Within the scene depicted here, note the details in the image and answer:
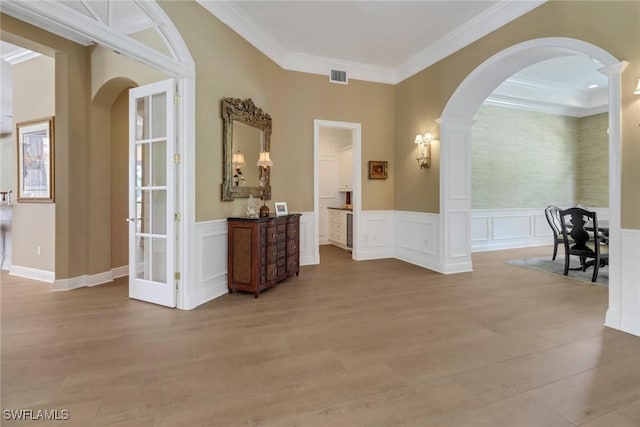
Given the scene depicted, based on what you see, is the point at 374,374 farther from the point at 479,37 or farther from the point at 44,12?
the point at 479,37

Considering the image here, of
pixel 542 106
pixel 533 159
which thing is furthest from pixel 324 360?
pixel 542 106

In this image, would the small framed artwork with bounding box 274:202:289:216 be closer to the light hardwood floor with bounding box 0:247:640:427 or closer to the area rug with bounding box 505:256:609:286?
the light hardwood floor with bounding box 0:247:640:427

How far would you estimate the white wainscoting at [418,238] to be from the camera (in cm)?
492

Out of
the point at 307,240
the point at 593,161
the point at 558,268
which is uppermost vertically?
the point at 593,161

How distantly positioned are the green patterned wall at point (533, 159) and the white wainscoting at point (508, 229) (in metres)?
0.18

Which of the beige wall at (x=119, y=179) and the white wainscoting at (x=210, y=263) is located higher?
the beige wall at (x=119, y=179)

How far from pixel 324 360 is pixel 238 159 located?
274cm

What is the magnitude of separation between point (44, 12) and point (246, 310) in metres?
2.86

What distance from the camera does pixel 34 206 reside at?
4371mm

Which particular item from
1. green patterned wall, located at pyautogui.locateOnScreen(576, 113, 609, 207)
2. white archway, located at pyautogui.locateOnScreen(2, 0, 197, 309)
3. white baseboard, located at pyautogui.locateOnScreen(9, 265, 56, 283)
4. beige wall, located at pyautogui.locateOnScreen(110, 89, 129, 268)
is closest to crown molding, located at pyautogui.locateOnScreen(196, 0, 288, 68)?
white archway, located at pyautogui.locateOnScreen(2, 0, 197, 309)

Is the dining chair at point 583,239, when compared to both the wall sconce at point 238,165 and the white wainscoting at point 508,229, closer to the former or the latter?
the white wainscoting at point 508,229

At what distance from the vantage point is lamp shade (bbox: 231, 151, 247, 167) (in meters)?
3.87

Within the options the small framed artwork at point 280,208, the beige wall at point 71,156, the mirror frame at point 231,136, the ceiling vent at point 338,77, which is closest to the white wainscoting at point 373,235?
the small framed artwork at point 280,208

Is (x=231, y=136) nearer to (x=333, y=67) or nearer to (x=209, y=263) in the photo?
(x=209, y=263)
